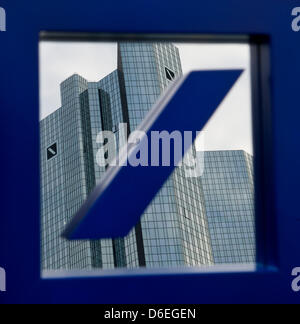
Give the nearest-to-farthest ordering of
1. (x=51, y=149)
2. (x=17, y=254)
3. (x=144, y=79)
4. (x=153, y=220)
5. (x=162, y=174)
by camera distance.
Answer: (x=17, y=254)
(x=162, y=174)
(x=153, y=220)
(x=144, y=79)
(x=51, y=149)

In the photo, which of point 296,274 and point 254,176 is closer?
point 296,274

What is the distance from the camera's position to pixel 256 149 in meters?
4.13

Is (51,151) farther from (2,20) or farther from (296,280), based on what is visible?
(296,280)

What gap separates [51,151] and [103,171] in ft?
55.6

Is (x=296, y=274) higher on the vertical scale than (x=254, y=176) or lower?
lower

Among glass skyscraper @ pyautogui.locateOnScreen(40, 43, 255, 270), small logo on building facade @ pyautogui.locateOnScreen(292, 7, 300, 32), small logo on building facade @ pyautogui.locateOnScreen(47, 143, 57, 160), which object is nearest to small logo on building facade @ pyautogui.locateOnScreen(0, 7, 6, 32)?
small logo on building facade @ pyautogui.locateOnScreen(292, 7, 300, 32)

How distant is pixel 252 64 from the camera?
4.18 m

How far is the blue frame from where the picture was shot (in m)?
3.75

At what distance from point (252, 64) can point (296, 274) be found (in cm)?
147

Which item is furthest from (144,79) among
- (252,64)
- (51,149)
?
(252,64)

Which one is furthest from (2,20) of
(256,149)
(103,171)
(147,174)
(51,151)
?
(51,151)

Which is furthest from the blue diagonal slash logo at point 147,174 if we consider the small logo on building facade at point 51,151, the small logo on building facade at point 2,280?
the small logo on building facade at point 51,151
